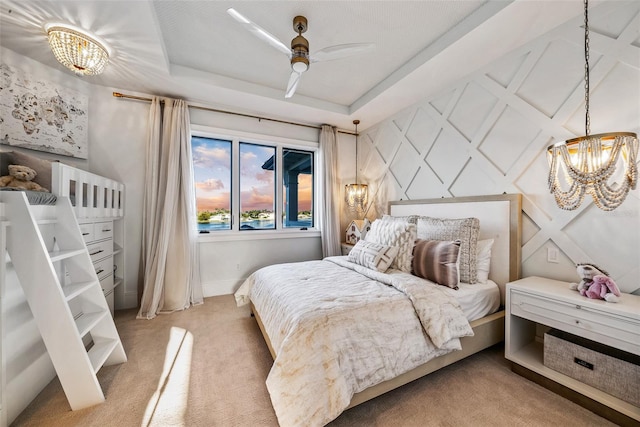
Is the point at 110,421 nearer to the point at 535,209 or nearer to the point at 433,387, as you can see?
the point at 433,387

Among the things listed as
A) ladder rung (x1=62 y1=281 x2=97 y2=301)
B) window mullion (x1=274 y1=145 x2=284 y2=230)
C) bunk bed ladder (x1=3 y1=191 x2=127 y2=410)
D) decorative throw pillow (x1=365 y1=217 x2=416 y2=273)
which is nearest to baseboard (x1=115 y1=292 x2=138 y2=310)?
ladder rung (x1=62 y1=281 x2=97 y2=301)

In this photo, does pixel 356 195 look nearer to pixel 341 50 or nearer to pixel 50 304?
pixel 341 50

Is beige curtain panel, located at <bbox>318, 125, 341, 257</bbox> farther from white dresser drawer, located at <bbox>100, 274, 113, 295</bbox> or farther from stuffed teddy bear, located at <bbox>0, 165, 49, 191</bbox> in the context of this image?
stuffed teddy bear, located at <bbox>0, 165, 49, 191</bbox>

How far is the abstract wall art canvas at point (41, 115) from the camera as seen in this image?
2.11 m

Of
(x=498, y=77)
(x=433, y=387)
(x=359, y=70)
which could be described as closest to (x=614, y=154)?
(x=498, y=77)

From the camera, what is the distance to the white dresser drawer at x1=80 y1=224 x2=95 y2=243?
2143 mm

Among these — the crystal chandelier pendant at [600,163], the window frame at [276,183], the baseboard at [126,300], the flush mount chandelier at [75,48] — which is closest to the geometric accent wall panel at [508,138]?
the crystal chandelier pendant at [600,163]

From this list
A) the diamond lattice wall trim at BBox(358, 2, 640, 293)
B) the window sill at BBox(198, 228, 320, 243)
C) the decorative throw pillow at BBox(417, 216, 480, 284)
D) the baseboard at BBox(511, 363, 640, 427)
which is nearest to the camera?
the baseboard at BBox(511, 363, 640, 427)

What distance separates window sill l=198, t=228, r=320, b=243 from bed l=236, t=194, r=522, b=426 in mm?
1298

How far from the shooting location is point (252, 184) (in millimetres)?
3795

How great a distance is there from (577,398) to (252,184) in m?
3.89

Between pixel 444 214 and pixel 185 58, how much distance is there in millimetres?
3320

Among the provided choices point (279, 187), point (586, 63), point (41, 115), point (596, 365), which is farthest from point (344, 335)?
point (41, 115)

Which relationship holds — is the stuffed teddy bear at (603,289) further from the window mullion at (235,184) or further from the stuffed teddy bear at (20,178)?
the stuffed teddy bear at (20,178)
